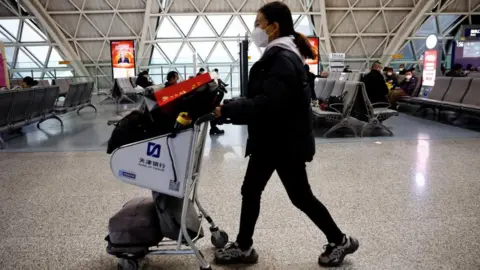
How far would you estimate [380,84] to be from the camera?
28.4 ft

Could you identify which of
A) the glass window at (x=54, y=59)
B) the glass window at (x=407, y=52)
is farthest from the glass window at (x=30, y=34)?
the glass window at (x=407, y=52)

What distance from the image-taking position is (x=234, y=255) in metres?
2.85

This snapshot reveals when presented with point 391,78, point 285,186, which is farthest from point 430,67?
point 285,186

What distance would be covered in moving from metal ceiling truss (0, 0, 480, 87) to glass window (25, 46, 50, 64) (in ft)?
0.62

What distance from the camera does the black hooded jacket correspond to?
7.64 ft

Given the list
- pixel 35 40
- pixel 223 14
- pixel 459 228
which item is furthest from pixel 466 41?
pixel 35 40

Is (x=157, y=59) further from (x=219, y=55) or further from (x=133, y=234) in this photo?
(x=133, y=234)

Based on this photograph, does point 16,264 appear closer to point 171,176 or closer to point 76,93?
point 171,176

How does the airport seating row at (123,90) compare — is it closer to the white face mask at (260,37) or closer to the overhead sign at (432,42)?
the overhead sign at (432,42)

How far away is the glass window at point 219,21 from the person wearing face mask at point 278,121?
77.2 feet

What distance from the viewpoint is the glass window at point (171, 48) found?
26078mm

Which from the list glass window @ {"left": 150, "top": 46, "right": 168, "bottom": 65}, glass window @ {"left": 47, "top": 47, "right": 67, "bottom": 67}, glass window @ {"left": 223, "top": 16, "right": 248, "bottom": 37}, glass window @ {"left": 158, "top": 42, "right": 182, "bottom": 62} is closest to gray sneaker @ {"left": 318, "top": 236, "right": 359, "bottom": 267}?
glass window @ {"left": 223, "top": 16, "right": 248, "bottom": 37}

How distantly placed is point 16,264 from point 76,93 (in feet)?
32.3

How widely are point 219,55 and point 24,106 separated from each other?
18853 millimetres
